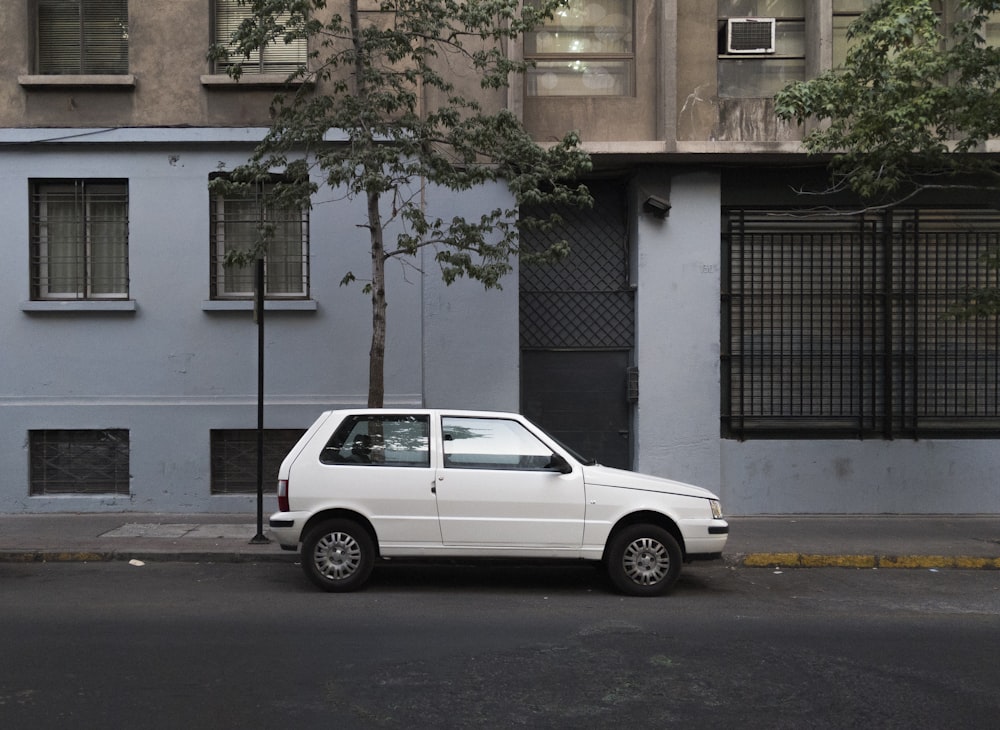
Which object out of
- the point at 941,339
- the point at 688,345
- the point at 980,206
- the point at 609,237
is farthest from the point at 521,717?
the point at 980,206

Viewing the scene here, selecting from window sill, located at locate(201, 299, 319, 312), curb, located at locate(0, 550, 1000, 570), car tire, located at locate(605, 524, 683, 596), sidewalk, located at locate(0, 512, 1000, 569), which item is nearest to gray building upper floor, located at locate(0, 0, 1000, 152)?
window sill, located at locate(201, 299, 319, 312)

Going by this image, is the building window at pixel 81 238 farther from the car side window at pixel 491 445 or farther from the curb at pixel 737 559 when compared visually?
the car side window at pixel 491 445

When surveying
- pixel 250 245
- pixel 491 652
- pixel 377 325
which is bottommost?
pixel 491 652

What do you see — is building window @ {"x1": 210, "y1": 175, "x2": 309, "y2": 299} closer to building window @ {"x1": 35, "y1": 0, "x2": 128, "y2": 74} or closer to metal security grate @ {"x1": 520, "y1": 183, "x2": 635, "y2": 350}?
building window @ {"x1": 35, "y1": 0, "x2": 128, "y2": 74}

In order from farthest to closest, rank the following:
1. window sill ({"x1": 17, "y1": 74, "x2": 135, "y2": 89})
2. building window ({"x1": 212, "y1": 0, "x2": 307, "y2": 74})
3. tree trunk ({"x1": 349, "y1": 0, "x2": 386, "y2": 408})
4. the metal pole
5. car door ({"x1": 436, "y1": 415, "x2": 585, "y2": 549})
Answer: building window ({"x1": 212, "y1": 0, "x2": 307, "y2": 74}) → window sill ({"x1": 17, "y1": 74, "x2": 135, "y2": 89}) → the metal pole → tree trunk ({"x1": 349, "y1": 0, "x2": 386, "y2": 408}) → car door ({"x1": 436, "y1": 415, "x2": 585, "y2": 549})

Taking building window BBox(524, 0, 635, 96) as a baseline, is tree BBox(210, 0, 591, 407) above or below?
below

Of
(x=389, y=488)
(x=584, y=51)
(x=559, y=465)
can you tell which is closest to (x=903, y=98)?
(x=584, y=51)

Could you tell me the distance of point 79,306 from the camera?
12719 mm

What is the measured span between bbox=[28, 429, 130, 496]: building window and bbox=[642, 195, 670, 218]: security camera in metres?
7.68

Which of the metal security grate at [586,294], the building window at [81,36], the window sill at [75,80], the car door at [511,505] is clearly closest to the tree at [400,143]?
the car door at [511,505]

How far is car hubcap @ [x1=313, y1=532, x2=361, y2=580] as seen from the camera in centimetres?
839

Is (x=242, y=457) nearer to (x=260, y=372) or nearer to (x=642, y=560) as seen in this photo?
(x=260, y=372)

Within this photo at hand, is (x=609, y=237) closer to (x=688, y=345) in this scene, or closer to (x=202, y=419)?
(x=688, y=345)

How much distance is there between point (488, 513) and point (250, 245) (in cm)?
647
